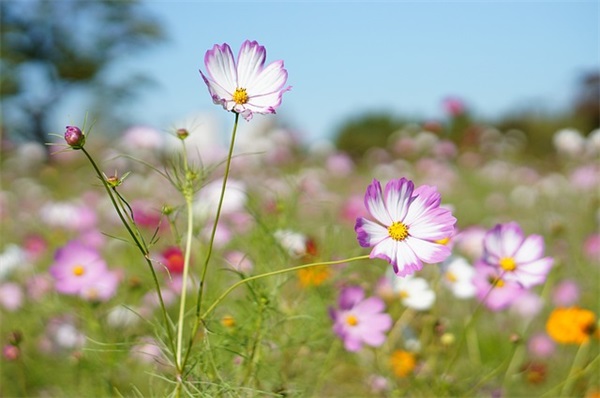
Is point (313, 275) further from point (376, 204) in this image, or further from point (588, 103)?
point (588, 103)

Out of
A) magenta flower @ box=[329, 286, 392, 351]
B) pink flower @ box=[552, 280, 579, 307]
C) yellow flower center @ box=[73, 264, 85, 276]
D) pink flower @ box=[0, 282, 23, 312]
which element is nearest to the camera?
magenta flower @ box=[329, 286, 392, 351]

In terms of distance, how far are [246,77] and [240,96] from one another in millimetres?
29

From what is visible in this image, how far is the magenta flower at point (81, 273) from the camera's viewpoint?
146cm

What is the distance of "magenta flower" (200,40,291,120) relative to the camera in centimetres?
79

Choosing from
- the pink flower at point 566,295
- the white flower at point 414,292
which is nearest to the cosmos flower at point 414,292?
the white flower at point 414,292

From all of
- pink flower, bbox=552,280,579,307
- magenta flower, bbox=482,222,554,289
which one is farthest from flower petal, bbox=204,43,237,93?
pink flower, bbox=552,280,579,307

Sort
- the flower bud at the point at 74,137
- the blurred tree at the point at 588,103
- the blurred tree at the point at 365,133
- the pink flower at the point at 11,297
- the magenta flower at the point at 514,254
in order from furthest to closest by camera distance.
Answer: the blurred tree at the point at 365,133, the blurred tree at the point at 588,103, the pink flower at the point at 11,297, the magenta flower at the point at 514,254, the flower bud at the point at 74,137

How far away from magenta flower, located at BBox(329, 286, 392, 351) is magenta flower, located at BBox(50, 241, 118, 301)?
494 millimetres

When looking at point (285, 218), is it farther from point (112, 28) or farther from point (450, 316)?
point (112, 28)

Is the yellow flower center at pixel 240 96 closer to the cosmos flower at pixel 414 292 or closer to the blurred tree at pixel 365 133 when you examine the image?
the cosmos flower at pixel 414 292

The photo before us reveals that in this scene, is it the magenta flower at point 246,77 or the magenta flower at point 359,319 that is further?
the magenta flower at point 359,319

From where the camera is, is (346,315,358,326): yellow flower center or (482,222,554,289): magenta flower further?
(346,315,358,326): yellow flower center

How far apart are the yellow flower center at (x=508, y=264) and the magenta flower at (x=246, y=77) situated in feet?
1.65

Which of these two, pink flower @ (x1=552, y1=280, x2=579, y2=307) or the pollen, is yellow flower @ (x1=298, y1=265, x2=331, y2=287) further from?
pink flower @ (x1=552, y1=280, x2=579, y2=307)
